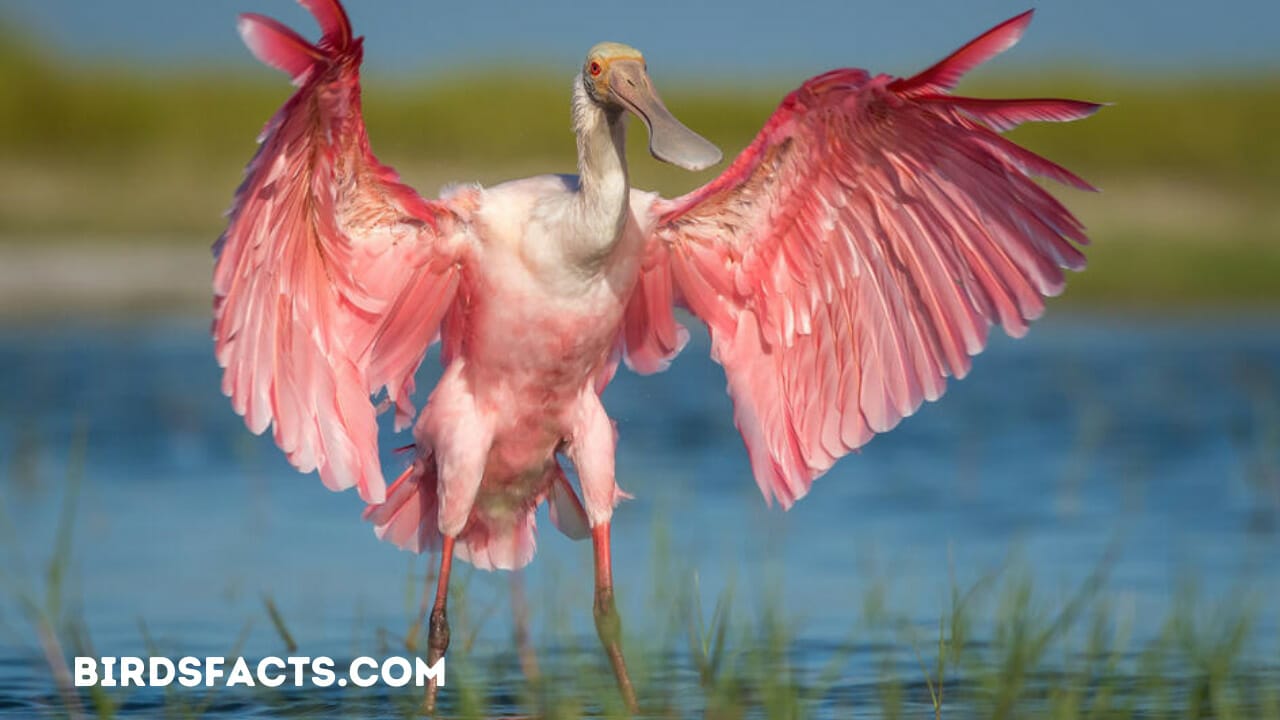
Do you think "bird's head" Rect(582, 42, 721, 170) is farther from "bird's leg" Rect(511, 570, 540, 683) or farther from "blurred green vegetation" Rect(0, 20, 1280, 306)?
"blurred green vegetation" Rect(0, 20, 1280, 306)

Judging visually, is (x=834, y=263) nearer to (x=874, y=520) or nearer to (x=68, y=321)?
(x=874, y=520)

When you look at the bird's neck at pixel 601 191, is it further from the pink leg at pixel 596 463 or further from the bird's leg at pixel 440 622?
the bird's leg at pixel 440 622

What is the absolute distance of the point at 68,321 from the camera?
691 inches

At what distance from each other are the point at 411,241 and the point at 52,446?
621 centimetres

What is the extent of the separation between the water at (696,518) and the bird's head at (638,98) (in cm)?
104

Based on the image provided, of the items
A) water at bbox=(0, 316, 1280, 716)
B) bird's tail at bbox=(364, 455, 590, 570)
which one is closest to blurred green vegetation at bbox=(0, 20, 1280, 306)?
water at bbox=(0, 316, 1280, 716)

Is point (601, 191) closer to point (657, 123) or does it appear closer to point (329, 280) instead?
point (657, 123)

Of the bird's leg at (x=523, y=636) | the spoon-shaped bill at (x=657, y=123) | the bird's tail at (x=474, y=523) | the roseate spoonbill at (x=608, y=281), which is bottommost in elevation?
the bird's leg at (x=523, y=636)

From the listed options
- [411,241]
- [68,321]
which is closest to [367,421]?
[411,241]

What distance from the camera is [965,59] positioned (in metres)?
5.50

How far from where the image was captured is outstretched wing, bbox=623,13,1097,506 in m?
5.79

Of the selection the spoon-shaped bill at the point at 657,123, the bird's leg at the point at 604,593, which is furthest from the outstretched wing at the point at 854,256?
the bird's leg at the point at 604,593

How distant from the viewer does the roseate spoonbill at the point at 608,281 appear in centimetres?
579

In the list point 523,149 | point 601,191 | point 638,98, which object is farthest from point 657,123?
point 523,149
